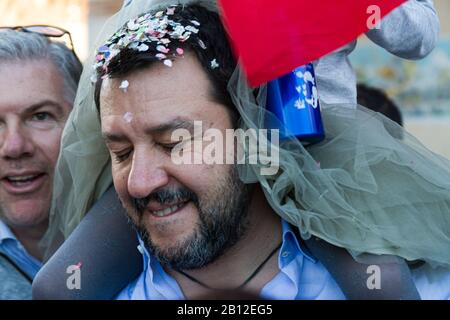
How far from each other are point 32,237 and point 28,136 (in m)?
0.39

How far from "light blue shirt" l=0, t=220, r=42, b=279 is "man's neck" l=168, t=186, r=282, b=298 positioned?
2.49ft

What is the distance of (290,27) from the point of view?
74.2 inches

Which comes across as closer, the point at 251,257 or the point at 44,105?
the point at 251,257

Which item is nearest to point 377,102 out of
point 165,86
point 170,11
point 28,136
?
point 28,136

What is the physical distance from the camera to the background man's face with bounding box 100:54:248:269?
1.96 meters

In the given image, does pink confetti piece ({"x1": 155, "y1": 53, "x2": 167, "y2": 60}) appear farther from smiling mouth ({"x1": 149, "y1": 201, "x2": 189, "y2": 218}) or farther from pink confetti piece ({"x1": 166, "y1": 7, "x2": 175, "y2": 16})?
smiling mouth ({"x1": 149, "y1": 201, "x2": 189, "y2": 218})

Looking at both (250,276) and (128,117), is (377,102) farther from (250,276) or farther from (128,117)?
(128,117)

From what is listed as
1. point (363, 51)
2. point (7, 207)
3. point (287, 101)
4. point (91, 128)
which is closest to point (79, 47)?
point (363, 51)

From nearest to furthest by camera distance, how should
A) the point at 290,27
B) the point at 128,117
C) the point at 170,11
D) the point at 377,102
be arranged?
the point at 290,27, the point at 128,117, the point at 170,11, the point at 377,102

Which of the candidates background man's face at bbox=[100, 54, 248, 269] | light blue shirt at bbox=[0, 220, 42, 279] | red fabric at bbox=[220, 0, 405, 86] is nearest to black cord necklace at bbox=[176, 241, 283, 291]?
background man's face at bbox=[100, 54, 248, 269]

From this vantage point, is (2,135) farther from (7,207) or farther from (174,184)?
(174,184)

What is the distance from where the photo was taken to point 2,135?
8.61 feet

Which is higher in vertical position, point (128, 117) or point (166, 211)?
point (128, 117)

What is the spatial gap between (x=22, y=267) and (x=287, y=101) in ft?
3.83
